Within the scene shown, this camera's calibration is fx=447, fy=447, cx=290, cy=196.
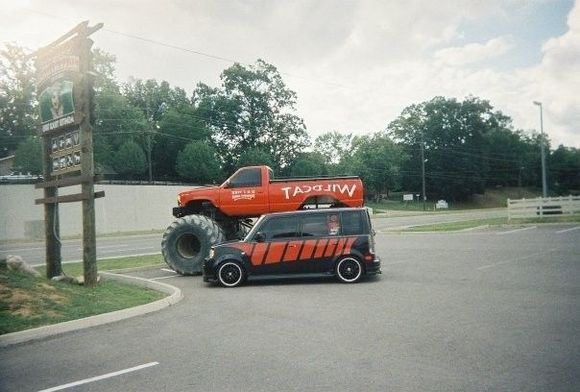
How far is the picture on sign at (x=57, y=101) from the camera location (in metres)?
10.8

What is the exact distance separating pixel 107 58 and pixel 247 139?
20442mm

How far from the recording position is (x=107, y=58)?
55062 mm

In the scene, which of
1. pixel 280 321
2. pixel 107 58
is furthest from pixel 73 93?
pixel 107 58

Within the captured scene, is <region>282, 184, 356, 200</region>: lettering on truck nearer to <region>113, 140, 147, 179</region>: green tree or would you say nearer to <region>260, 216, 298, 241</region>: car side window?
<region>260, 216, 298, 241</region>: car side window

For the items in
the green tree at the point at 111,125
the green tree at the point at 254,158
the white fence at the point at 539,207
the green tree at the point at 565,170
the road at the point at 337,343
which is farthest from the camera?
the green tree at the point at 565,170

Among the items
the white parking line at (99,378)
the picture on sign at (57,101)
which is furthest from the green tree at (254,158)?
the white parking line at (99,378)

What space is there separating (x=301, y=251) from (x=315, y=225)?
2.33ft

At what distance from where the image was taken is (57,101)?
11.1 meters

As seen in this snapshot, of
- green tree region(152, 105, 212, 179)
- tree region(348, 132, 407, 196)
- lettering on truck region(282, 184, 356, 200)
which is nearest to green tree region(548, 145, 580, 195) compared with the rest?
tree region(348, 132, 407, 196)

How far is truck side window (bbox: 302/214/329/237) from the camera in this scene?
35.2 feet

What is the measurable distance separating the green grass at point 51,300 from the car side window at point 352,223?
4.43 meters

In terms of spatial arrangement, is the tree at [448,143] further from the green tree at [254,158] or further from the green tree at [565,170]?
the green tree at [254,158]

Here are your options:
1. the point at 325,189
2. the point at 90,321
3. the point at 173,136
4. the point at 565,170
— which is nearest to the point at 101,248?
the point at 325,189

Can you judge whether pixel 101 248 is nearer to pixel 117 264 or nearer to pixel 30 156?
pixel 117 264
